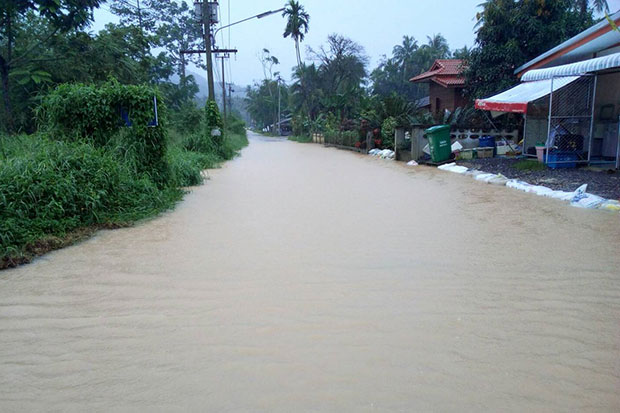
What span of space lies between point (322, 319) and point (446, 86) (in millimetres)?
23155

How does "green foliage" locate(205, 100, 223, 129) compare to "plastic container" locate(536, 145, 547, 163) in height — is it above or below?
above

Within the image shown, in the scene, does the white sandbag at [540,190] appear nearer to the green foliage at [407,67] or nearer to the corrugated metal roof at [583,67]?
the corrugated metal roof at [583,67]

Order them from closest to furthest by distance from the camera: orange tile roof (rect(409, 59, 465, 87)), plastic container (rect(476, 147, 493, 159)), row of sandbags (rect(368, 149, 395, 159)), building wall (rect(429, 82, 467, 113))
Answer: plastic container (rect(476, 147, 493, 159)), row of sandbags (rect(368, 149, 395, 159)), orange tile roof (rect(409, 59, 465, 87)), building wall (rect(429, 82, 467, 113))

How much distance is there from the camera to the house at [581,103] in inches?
449

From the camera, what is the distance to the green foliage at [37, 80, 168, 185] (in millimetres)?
8648

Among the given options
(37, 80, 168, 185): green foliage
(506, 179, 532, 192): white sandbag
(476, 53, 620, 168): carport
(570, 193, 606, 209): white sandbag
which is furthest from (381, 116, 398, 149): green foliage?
(37, 80, 168, 185): green foliage

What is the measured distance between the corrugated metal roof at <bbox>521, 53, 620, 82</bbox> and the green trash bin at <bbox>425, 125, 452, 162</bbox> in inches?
118

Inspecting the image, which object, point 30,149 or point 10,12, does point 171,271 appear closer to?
point 30,149

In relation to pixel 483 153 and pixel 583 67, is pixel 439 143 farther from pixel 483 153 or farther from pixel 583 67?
pixel 583 67

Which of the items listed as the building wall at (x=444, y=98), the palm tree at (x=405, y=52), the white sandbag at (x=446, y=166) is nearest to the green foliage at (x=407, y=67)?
the palm tree at (x=405, y=52)

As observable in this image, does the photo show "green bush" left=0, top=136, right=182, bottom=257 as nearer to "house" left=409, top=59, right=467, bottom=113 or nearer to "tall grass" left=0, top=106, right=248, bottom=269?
"tall grass" left=0, top=106, right=248, bottom=269

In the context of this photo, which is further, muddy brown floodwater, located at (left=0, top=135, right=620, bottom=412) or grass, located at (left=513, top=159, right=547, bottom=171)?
grass, located at (left=513, top=159, right=547, bottom=171)

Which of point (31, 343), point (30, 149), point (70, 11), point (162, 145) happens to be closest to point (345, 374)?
point (31, 343)

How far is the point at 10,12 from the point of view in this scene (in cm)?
1562
